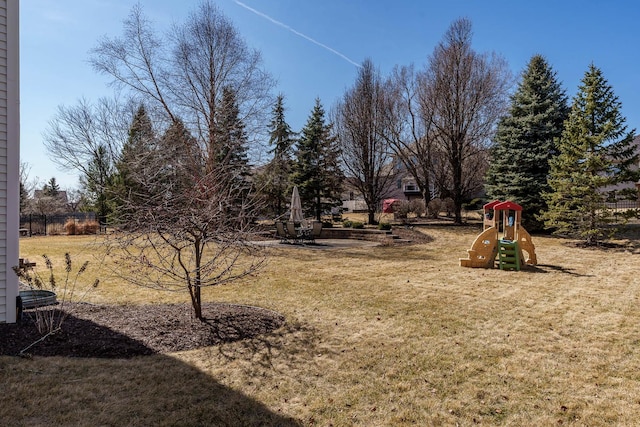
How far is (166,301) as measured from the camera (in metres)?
6.18

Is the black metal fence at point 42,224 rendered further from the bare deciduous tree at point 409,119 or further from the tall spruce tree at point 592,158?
the tall spruce tree at point 592,158

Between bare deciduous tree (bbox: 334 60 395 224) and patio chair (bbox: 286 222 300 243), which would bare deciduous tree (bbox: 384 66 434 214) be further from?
patio chair (bbox: 286 222 300 243)

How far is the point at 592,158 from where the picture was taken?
12.3 metres

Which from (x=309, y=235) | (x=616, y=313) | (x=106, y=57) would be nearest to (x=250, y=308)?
(x=616, y=313)

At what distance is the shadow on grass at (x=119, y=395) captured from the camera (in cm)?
271

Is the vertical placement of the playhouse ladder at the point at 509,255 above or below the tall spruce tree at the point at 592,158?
below

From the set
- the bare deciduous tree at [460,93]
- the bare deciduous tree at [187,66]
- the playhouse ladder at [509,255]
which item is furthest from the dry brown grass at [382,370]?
the bare deciduous tree at [460,93]

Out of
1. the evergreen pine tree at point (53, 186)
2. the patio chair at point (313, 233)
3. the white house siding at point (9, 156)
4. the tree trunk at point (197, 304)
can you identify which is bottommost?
the tree trunk at point (197, 304)

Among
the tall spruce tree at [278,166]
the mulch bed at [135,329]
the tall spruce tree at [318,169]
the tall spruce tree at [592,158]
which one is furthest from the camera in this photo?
the tall spruce tree at [318,169]

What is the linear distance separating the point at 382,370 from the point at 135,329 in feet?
10.3

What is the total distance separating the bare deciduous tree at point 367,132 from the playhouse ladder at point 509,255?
12.3 metres

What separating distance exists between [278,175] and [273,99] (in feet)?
17.8

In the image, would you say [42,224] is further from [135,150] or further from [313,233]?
[313,233]

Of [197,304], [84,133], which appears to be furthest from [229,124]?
[84,133]
